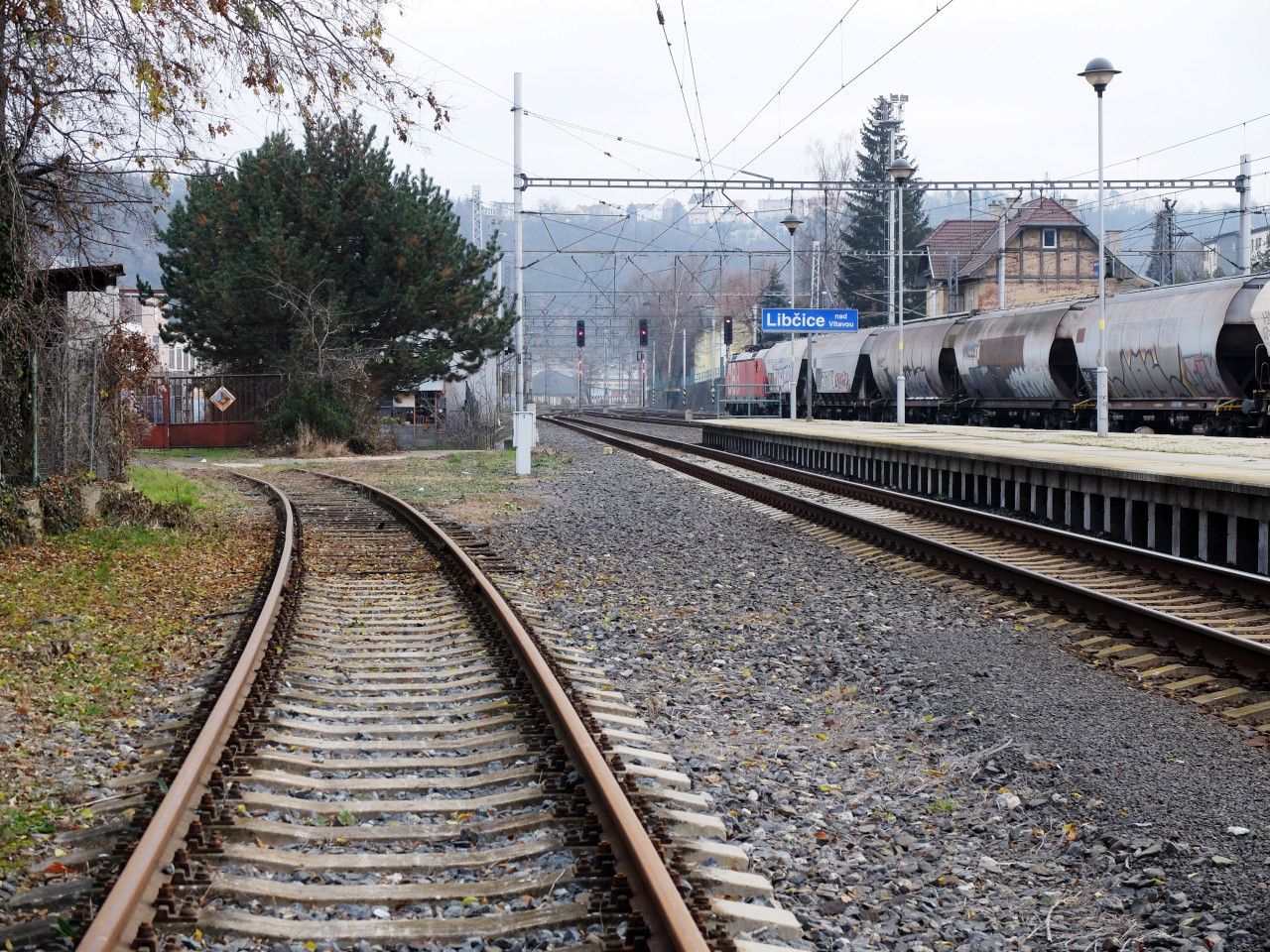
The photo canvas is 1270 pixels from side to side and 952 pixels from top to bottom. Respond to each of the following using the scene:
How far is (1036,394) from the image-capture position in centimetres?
3091

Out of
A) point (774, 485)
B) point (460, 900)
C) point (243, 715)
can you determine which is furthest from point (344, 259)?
point (460, 900)

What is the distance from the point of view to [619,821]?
437 centimetres

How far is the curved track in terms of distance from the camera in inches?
151

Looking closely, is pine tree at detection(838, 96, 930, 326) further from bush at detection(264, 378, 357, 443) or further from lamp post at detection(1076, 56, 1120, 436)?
lamp post at detection(1076, 56, 1120, 436)

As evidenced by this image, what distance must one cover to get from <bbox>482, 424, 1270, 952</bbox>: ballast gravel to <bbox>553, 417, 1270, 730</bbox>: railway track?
1.37ft

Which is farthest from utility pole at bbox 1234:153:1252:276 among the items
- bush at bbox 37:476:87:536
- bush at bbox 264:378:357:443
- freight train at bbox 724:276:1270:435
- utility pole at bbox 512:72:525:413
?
bush at bbox 37:476:87:536

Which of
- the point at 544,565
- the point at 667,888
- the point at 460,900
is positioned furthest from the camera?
the point at 544,565

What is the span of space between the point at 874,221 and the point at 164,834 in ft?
251

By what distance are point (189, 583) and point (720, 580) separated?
15.2 feet

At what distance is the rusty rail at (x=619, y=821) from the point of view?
3594 millimetres

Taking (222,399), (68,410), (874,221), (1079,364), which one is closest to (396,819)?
(68,410)

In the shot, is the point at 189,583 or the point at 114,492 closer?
the point at 189,583

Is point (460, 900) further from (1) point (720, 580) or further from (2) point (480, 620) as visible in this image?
(1) point (720, 580)

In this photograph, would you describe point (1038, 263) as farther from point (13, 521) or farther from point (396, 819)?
point (396, 819)
